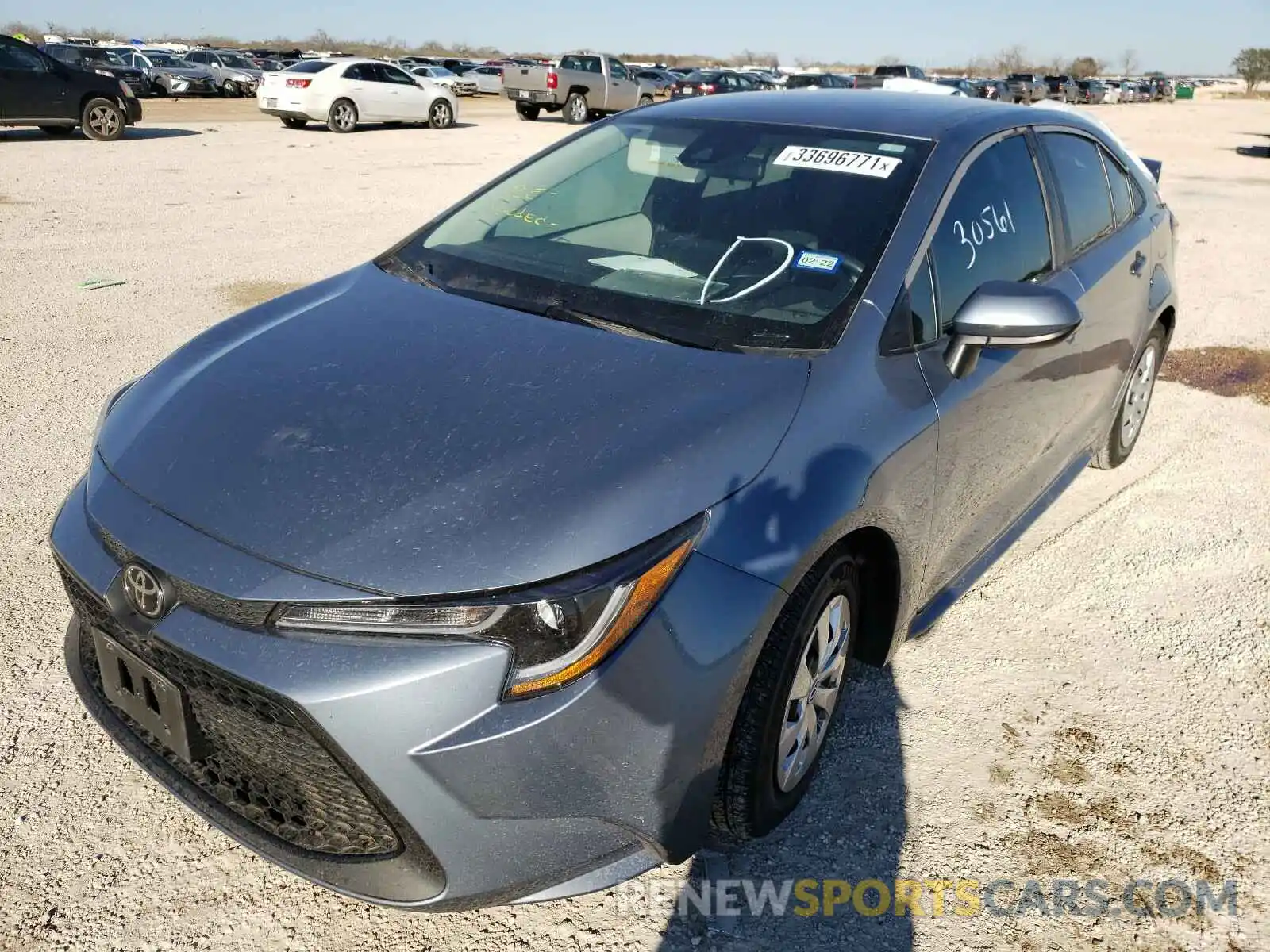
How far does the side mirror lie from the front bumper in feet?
3.37

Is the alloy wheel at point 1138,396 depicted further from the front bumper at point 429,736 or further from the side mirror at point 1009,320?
the front bumper at point 429,736

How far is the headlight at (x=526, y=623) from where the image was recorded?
1.79 m

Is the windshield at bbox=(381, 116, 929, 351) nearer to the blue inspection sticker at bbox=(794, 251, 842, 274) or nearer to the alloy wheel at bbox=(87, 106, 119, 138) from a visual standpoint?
the blue inspection sticker at bbox=(794, 251, 842, 274)

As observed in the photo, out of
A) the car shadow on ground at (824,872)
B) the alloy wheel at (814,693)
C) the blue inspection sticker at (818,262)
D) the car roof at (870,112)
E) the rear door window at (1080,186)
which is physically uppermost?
the car roof at (870,112)

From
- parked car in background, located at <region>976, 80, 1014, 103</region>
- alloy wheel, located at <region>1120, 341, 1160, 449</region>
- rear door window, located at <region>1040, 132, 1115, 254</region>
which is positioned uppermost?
parked car in background, located at <region>976, 80, 1014, 103</region>

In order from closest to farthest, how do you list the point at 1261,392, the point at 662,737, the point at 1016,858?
the point at 662,737 < the point at 1016,858 < the point at 1261,392

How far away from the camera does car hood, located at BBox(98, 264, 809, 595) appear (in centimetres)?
188

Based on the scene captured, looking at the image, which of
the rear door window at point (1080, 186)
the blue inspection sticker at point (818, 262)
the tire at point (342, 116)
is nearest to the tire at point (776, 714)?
the blue inspection sticker at point (818, 262)

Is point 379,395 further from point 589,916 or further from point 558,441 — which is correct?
point 589,916

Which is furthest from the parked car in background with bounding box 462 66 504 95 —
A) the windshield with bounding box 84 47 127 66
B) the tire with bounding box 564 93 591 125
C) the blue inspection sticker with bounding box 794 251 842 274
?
the blue inspection sticker with bounding box 794 251 842 274

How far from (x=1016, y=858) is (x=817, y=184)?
1.88 m

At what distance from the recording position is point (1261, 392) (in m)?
5.93

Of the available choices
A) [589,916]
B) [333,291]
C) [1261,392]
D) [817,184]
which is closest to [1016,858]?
[589,916]

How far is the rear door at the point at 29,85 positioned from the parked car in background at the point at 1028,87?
1490 inches
